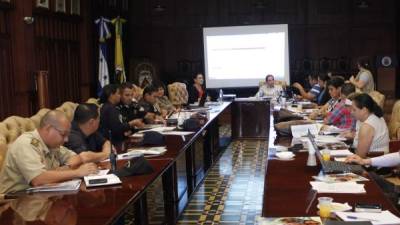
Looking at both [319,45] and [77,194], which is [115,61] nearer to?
[319,45]

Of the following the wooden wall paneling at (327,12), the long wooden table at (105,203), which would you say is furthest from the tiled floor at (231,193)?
the wooden wall paneling at (327,12)

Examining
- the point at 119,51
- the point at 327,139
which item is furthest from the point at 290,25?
the point at 327,139

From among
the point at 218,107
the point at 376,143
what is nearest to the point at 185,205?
the point at 376,143

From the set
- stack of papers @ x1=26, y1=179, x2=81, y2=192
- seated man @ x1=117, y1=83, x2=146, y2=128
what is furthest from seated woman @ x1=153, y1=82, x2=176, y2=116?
stack of papers @ x1=26, y1=179, x2=81, y2=192

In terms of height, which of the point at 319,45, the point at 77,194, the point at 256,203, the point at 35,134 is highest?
the point at 319,45

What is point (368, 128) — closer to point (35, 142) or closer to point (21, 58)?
point (35, 142)

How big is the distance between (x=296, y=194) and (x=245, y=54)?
30.3ft

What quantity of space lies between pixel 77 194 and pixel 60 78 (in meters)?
5.95

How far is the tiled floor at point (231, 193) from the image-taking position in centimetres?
454

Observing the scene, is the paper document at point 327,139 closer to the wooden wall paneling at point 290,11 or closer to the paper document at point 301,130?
the paper document at point 301,130

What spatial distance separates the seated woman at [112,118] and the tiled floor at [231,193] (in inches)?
39.4

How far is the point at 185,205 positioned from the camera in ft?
15.9

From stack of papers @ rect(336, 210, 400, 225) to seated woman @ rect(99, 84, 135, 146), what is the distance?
3.17 metres

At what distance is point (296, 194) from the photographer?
2654mm
